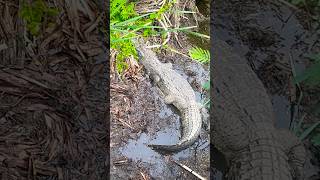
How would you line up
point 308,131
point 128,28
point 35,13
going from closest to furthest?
point 35,13
point 308,131
point 128,28

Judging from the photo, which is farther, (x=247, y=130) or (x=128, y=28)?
(x=128, y=28)

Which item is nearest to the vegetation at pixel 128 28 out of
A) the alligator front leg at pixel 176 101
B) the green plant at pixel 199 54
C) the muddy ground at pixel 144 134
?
the green plant at pixel 199 54

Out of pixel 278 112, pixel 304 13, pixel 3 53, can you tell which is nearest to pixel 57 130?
pixel 3 53

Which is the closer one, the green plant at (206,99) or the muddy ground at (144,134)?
the muddy ground at (144,134)

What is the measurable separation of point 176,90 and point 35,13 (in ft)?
2.43

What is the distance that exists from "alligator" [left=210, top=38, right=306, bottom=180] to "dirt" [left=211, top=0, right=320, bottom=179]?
7 centimetres

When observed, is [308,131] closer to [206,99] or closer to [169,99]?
[206,99]

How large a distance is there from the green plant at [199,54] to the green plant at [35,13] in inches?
26.9

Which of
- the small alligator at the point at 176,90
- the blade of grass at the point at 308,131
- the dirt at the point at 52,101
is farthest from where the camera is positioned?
the small alligator at the point at 176,90

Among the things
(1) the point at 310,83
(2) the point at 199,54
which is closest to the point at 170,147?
(2) the point at 199,54

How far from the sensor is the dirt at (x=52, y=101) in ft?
6.48

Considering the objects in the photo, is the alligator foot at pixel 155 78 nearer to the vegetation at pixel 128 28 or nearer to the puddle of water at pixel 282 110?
the vegetation at pixel 128 28

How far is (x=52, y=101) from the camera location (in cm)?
203

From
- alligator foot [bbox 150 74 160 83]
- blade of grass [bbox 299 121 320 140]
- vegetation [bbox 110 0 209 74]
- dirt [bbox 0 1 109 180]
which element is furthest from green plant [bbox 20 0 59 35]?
blade of grass [bbox 299 121 320 140]
